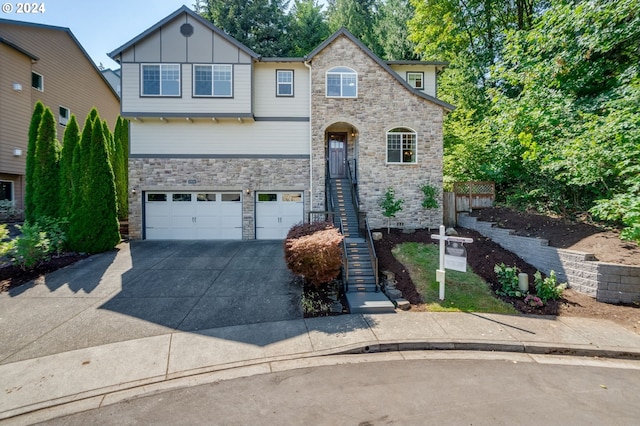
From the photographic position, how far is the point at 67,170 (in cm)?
1065

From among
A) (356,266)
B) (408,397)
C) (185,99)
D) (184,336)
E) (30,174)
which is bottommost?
(408,397)

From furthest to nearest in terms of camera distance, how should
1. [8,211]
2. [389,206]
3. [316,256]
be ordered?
[8,211], [389,206], [316,256]

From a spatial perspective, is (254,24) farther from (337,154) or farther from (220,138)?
(337,154)

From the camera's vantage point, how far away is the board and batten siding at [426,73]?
1419 cm

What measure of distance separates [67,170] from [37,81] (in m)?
10.5

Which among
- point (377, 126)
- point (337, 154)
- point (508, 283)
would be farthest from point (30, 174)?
point (508, 283)

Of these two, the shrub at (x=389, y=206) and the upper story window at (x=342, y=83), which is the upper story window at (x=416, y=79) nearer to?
the upper story window at (x=342, y=83)

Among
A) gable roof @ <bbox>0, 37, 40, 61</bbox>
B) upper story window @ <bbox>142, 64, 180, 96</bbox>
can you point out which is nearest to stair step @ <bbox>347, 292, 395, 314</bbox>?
upper story window @ <bbox>142, 64, 180, 96</bbox>

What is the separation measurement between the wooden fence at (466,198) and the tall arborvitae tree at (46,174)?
15.7m

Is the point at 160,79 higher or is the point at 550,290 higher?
the point at 160,79

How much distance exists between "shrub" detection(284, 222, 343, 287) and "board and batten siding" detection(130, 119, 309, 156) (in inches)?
263

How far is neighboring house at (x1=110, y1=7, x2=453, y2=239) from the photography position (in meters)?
12.3

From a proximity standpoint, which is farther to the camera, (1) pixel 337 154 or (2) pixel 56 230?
(1) pixel 337 154

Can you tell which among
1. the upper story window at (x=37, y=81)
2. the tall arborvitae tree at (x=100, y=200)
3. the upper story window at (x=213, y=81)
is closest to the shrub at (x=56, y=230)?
the tall arborvitae tree at (x=100, y=200)
